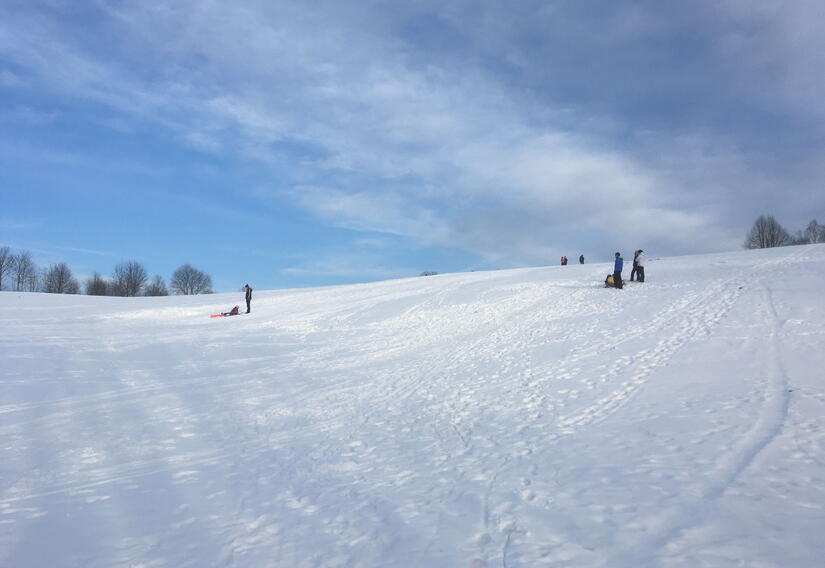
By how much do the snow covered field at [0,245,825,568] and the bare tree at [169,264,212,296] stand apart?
10161 centimetres

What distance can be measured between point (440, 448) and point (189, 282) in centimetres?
11810

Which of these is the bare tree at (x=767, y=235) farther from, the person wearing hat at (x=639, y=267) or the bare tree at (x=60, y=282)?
the bare tree at (x=60, y=282)

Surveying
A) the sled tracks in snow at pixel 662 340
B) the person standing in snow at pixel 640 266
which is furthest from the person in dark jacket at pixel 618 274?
the sled tracks in snow at pixel 662 340

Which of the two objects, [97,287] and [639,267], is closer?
[639,267]

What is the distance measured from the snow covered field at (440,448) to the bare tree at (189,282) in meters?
102

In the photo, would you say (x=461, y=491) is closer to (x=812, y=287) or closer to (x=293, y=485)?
(x=293, y=485)

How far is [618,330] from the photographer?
1556 centimetres

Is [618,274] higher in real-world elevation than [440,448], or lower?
higher

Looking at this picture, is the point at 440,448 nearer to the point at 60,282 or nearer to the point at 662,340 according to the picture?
the point at 662,340

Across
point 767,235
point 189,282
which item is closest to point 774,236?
point 767,235

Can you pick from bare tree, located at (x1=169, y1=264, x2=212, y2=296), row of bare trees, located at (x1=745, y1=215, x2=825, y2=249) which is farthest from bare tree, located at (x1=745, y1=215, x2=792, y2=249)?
bare tree, located at (x1=169, y1=264, x2=212, y2=296)

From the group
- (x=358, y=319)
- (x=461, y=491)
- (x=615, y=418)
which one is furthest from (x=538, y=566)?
(x=358, y=319)

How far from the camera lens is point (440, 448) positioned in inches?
291

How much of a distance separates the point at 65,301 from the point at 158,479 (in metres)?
41.2
